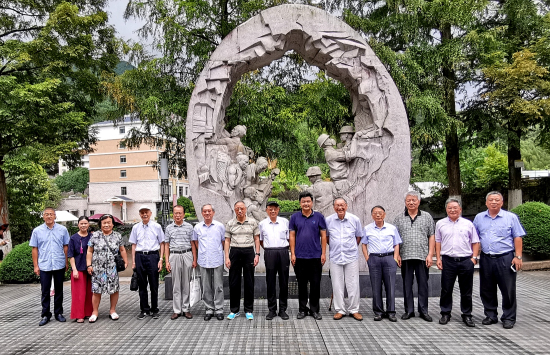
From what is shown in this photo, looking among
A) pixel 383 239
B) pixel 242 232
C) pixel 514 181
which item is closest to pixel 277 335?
pixel 242 232

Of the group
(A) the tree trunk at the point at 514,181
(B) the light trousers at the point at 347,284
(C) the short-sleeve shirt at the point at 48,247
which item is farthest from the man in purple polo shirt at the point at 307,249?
(A) the tree trunk at the point at 514,181

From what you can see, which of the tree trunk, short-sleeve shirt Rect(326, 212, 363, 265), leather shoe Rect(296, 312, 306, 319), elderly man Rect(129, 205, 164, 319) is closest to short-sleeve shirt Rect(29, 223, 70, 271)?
elderly man Rect(129, 205, 164, 319)

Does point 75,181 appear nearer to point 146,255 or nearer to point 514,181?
point 514,181

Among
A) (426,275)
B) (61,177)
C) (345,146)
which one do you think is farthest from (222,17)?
(61,177)

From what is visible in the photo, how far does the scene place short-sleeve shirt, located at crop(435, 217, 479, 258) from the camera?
4.99 meters

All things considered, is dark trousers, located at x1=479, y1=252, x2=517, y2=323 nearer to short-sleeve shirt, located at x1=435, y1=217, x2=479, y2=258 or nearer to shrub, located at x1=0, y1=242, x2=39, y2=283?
A: short-sleeve shirt, located at x1=435, y1=217, x2=479, y2=258

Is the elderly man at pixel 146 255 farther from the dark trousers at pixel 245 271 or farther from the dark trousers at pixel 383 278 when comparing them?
the dark trousers at pixel 383 278

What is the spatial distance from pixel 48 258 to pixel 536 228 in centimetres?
926

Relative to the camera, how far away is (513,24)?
49.1 ft

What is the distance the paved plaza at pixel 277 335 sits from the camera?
4.31m

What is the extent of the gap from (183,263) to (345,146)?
11.3 ft

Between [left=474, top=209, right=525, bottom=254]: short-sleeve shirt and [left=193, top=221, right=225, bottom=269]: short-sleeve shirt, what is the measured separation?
3155 mm

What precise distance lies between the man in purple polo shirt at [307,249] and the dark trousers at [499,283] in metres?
1.88

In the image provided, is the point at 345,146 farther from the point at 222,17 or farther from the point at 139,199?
the point at 139,199
